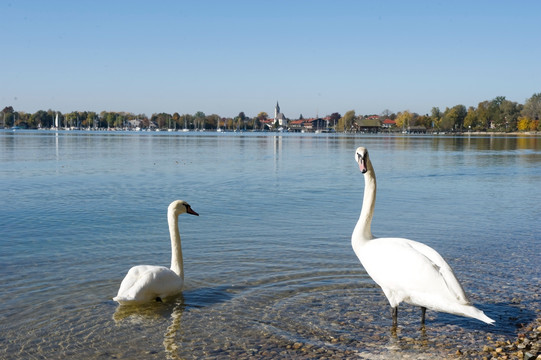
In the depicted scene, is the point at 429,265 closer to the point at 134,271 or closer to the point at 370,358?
the point at 370,358

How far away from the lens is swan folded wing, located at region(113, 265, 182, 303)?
23.8 ft

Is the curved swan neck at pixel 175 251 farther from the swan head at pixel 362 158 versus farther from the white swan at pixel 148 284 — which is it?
the swan head at pixel 362 158

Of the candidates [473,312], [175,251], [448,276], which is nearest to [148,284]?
[175,251]

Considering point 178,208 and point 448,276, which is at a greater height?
point 178,208

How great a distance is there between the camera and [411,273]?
596 cm

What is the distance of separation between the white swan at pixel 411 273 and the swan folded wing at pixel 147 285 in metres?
2.57

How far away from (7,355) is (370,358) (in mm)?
3724

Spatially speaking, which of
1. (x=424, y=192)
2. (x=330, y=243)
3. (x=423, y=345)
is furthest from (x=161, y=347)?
(x=424, y=192)

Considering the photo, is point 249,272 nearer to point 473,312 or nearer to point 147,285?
point 147,285

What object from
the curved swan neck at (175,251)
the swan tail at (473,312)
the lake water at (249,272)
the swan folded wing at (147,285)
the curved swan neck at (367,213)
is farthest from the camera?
the curved swan neck at (175,251)

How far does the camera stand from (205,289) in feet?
26.8

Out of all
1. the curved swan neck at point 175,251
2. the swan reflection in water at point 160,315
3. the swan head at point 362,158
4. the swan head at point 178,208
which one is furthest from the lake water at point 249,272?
the swan head at point 362,158

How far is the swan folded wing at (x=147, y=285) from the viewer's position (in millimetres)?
7250

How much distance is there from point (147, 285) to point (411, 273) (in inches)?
132
